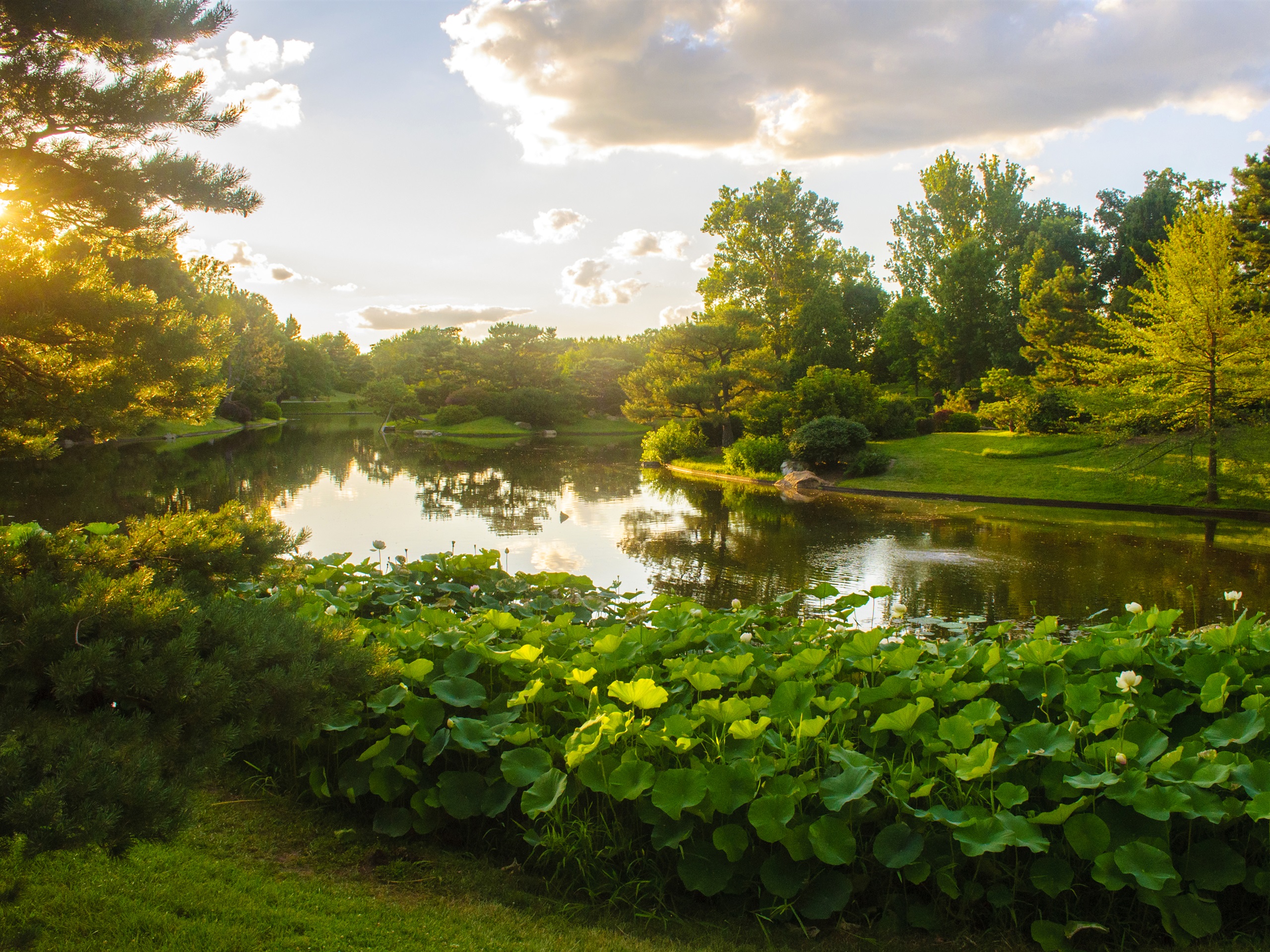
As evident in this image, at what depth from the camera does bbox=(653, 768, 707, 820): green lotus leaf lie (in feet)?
8.15

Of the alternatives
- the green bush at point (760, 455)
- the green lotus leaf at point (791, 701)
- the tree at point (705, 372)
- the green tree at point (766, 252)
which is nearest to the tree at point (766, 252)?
the green tree at point (766, 252)

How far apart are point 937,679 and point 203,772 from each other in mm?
2634

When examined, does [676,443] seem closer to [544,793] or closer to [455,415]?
[455,415]

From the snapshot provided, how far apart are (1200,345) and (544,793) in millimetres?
16294

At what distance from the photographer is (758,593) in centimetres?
823

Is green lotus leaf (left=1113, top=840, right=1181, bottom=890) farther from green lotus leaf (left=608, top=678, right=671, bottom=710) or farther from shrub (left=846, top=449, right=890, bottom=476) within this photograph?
shrub (left=846, top=449, right=890, bottom=476)

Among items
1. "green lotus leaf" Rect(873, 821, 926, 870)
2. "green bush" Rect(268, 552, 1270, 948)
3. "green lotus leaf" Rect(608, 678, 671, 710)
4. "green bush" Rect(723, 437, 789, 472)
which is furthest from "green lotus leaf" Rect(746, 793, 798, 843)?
"green bush" Rect(723, 437, 789, 472)

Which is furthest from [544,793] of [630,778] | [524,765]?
[630,778]

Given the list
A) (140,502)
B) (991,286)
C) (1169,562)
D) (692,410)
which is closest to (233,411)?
(692,410)

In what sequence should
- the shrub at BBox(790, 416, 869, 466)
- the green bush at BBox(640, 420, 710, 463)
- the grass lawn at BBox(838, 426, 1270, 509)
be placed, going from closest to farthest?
the grass lawn at BBox(838, 426, 1270, 509) → the shrub at BBox(790, 416, 869, 466) → the green bush at BBox(640, 420, 710, 463)

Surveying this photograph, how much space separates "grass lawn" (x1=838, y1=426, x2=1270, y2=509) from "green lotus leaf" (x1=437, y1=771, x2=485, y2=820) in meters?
15.8

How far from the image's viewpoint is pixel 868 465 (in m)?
19.7

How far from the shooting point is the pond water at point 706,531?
863cm

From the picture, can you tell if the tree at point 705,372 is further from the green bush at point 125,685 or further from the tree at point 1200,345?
the green bush at point 125,685
